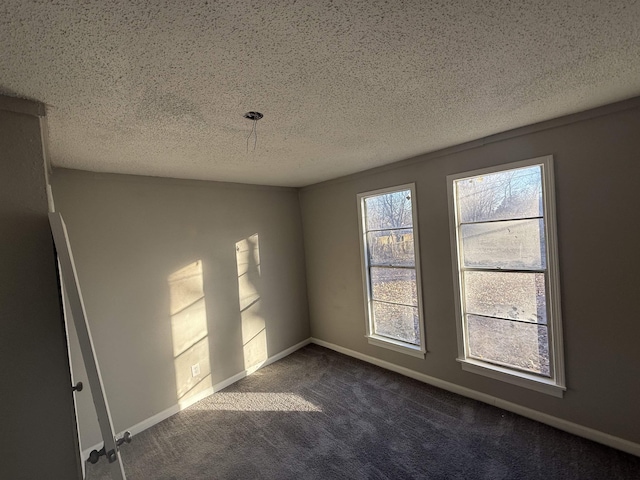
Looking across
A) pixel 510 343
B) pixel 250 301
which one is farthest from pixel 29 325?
pixel 510 343

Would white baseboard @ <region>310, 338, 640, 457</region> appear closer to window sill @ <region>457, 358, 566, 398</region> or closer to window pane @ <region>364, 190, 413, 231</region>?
window sill @ <region>457, 358, 566, 398</region>

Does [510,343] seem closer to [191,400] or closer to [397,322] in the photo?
[397,322]

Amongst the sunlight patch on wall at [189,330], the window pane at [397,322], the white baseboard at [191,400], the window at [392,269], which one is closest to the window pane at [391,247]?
the window at [392,269]

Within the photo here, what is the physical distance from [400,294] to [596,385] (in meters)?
1.69

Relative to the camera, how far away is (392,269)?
338 centimetres

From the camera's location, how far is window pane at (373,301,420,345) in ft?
10.6

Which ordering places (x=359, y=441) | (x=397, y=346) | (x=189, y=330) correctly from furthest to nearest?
(x=397, y=346) → (x=189, y=330) → (x=359, y=441)

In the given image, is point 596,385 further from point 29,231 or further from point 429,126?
point 29,231

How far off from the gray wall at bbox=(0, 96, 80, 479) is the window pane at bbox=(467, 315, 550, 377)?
2943 mm

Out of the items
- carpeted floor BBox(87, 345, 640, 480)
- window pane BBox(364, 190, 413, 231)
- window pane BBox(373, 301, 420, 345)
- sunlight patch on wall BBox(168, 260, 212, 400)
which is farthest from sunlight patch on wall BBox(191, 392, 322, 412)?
window pane BBox(364, 190, 413, 231)

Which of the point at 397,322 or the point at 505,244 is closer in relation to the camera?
the point at 505,244

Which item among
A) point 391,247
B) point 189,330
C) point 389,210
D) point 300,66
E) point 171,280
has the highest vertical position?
point 300,66

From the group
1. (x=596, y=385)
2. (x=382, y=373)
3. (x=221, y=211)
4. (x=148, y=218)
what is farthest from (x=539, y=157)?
(x=148, y=218)

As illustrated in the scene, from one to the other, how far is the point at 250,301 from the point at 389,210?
6.72 ft
